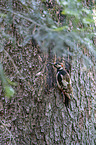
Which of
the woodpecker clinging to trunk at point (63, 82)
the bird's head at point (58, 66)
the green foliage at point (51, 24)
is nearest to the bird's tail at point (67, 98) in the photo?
the woodpecker clinging to trunk at point (63, 82)

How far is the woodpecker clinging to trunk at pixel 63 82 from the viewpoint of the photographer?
184 cm

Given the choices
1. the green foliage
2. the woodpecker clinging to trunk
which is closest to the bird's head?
the woodpecker clinging to trunk

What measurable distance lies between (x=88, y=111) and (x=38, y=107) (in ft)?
2.03

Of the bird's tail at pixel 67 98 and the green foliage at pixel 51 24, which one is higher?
the green foliage at pixel 51 24

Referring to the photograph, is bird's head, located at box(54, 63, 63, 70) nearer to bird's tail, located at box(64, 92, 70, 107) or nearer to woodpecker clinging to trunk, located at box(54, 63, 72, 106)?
woodpecker clinging to trunk, located at box(54, 63, 72, 106)

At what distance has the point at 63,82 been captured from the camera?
1877 mm

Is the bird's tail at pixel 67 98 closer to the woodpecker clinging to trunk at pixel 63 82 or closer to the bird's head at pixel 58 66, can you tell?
the woodpecker clinging to trunk at pixel 63 82

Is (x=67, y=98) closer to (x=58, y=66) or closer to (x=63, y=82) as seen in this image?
(x=63, y=82)

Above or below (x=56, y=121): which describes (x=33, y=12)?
above

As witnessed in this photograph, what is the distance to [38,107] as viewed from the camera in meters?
1.79

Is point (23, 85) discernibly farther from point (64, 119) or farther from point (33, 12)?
point (33, 12)

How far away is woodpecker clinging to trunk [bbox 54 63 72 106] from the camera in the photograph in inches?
72.3

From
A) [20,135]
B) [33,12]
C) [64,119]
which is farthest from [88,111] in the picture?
[33,12]

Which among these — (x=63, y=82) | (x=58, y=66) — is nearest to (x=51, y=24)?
(x=58, y=66)
